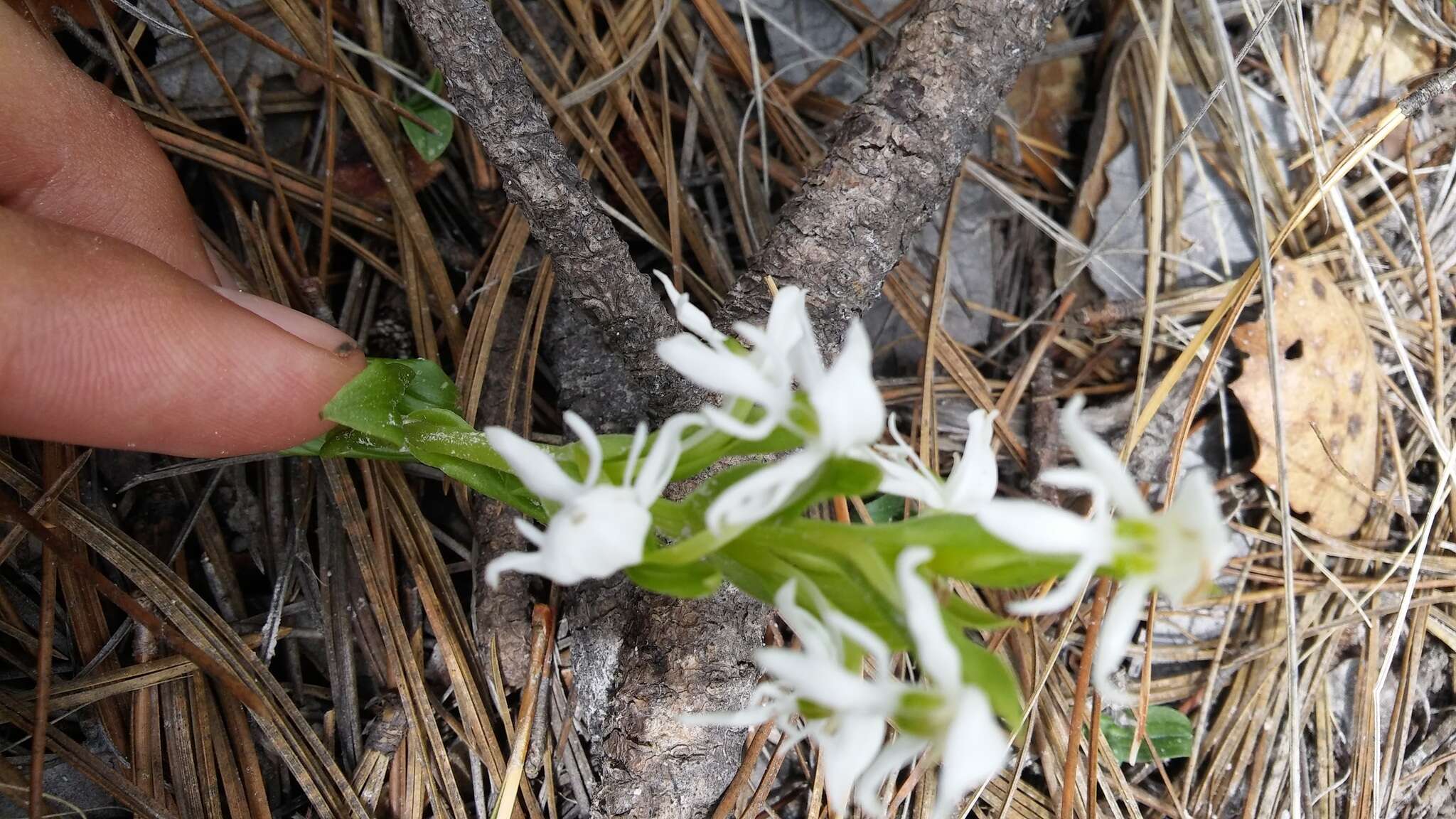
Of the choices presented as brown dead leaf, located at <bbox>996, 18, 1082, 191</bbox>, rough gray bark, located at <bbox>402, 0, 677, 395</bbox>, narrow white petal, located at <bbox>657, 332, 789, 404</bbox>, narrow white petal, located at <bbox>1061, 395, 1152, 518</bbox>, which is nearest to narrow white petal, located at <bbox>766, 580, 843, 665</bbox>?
narrow white petal, located at <bbox>657, 332, 789, 404</bbox>

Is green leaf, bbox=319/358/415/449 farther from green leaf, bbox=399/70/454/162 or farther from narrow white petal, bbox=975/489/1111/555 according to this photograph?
narrow white petal, bbox=975/489/1111/555

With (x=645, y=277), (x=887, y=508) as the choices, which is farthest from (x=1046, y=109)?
(x=645, y=277)

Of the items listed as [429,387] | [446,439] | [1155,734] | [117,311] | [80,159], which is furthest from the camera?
[1155,734]

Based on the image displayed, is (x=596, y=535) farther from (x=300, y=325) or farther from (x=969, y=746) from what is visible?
(x=300, y=325)

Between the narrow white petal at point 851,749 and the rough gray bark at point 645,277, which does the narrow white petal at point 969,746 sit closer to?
the narrow white petal at point 851,749

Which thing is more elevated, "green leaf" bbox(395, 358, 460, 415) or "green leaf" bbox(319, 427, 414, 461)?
"green leaf" bbox(395, 358, 460, 415)

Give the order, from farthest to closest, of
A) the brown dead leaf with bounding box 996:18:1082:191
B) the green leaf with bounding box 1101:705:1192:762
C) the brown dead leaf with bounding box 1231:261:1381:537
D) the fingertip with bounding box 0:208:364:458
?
1. the brown dead leaf with bounding box 996:18:1082:191
2. the brown dead leaf with bounding box 1231:261:1381:537
3. the green leaf with bounding box 1101:705:1192:762
4. the fingertip with bounding box 0:208:364:458

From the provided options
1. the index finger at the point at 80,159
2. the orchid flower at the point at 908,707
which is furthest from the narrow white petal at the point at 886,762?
the index finger at the point at 80,159
